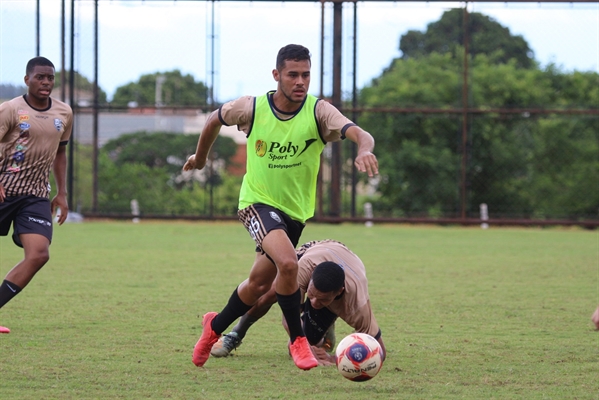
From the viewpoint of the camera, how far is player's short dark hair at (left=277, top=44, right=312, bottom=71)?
5500mm

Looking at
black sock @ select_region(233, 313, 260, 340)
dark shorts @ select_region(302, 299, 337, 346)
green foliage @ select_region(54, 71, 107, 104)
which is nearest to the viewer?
dark shorts @ select_region(302, 299, 337, 346)

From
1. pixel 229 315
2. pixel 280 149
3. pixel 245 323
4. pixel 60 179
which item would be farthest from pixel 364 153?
pixel 60 179

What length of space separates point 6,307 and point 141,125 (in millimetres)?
36579

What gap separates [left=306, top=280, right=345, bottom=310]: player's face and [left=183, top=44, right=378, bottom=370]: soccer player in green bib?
0.11 m

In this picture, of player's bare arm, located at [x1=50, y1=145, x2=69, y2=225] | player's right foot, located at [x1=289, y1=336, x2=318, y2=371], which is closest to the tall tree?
player's bare arm, located at [x1=50, y1=145, x2=69, y2=225]

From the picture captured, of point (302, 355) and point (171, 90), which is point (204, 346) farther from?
point (171, 90)

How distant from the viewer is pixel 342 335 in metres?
6.68

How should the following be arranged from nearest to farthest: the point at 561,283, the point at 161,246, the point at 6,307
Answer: the point at 6,307 < the point at 561,283 < the point at 161,246

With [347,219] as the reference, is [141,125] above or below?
above

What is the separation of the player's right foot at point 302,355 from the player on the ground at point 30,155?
218 centimetres

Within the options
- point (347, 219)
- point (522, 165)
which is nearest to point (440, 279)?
point (347, 219)

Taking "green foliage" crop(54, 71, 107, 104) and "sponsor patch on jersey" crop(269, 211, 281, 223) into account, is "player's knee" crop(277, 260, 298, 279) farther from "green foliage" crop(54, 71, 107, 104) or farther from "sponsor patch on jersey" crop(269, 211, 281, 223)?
"green foliage" crop(54, 71, 107, 104)

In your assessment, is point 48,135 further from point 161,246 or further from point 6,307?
point 161,246

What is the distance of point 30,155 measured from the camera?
259 inches
